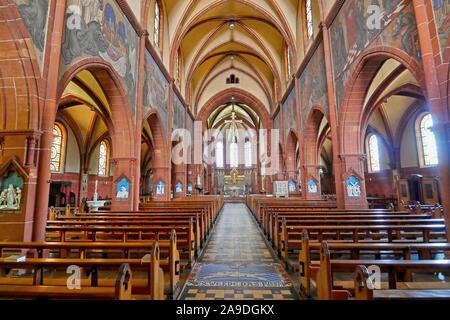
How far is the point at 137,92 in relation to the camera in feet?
35.5

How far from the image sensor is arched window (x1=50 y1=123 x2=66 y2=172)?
1783cm

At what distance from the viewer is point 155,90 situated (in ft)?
44.0

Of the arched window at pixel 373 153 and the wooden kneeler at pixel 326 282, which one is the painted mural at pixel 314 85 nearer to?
Result: the arched window at pixel 373 153

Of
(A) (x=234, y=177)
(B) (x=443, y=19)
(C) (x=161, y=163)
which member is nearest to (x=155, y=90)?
(C) (x=161, y=163)

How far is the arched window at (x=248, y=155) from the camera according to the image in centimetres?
3916

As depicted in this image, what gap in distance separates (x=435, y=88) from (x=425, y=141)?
15.3 m

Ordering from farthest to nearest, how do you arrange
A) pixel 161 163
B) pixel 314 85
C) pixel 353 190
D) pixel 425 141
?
pixel 425 141 < pixel 161 163 < pixel 314 85 < pixel 353 190

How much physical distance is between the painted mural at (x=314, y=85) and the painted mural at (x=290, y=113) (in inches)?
80.4

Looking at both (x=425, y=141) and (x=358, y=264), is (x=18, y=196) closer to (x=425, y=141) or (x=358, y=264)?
(x=358, y=264)

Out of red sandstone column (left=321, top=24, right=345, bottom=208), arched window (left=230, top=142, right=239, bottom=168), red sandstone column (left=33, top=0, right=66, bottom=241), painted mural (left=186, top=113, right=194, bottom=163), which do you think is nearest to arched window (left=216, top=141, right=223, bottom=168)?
arched window (left=230, top=142, right=239, bottom=168)

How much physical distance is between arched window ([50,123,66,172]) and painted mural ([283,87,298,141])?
637 inches

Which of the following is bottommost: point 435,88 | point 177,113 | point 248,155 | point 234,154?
point 435,88

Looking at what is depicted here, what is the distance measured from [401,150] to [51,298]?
21.9 metres
